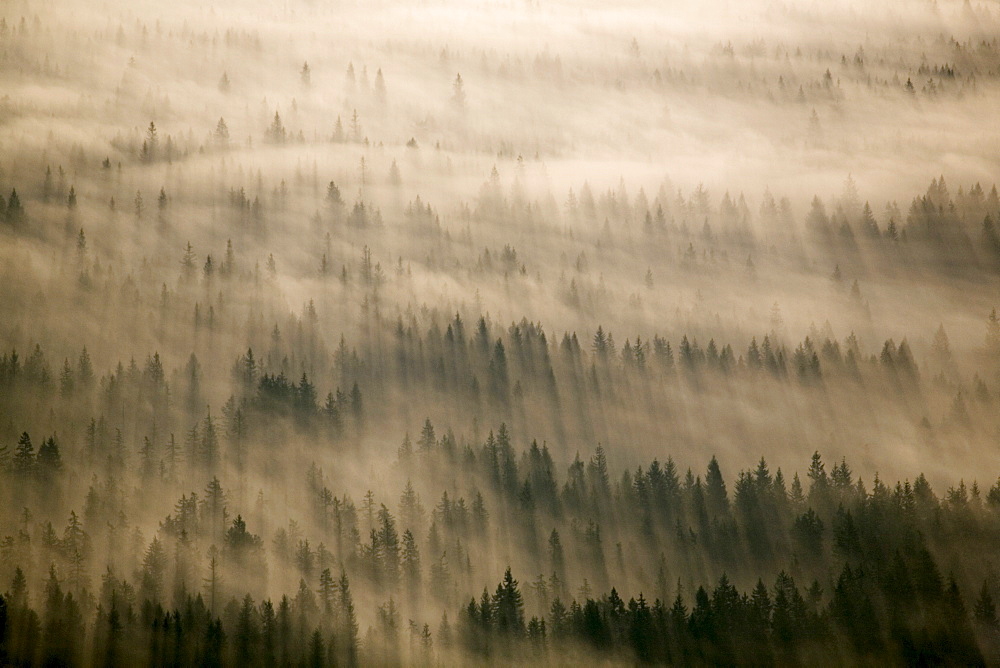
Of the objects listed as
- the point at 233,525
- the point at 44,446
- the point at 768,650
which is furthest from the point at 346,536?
the point at 768,650

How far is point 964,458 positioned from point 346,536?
9740cm

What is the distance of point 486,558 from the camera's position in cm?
14612

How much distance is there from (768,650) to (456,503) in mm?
49874

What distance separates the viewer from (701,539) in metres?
148

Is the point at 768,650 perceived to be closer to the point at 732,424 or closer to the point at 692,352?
the point at 732,424

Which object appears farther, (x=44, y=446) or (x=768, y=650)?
(x=44, y=446)

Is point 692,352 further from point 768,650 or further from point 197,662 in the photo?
point 197,662

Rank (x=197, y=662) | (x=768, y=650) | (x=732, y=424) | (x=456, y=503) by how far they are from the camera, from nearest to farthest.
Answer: (x=197, y=662)
(x=768, y=650)
(x=456, y=503)
(x=732, y=424)

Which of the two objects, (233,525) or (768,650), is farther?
(233,525)

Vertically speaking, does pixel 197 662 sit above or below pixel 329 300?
below

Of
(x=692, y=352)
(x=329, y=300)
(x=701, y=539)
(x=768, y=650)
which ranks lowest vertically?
(x=768, y=650)

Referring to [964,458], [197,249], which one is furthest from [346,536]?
[964,458]

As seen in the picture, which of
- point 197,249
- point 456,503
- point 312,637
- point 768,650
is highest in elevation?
point 197,249

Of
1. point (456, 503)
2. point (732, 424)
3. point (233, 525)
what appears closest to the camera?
point (233, 525)
